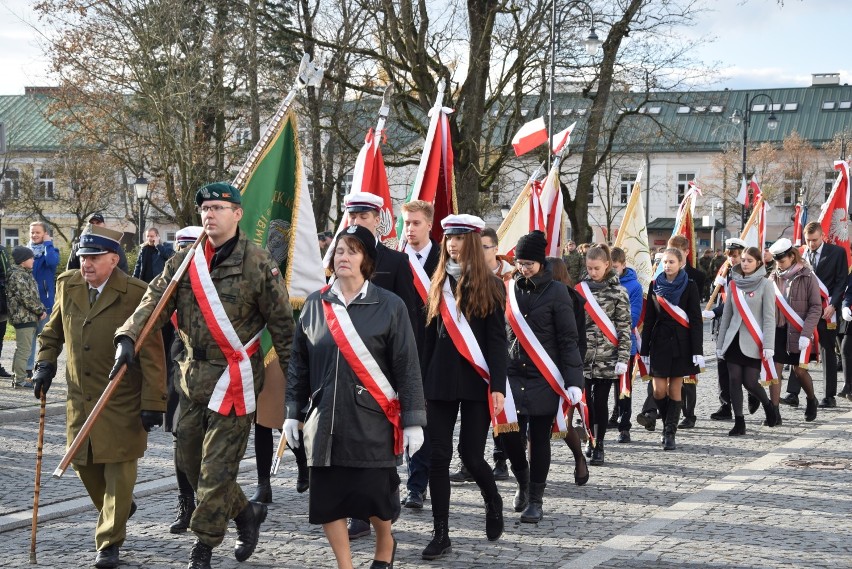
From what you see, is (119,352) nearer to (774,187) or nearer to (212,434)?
(212,434)

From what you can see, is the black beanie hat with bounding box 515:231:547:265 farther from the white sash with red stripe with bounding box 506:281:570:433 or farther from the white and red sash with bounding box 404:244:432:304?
the white and red sash with bounding box 404:244:432:304

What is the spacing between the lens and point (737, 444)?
445 inches

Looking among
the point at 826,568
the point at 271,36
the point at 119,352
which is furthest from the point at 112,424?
the point at 271,36

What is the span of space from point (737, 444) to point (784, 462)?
4.11ft

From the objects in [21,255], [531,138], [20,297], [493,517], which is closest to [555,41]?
[531,138]

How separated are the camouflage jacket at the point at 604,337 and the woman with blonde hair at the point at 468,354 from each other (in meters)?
3.40

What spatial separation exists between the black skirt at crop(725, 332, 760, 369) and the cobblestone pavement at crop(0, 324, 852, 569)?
1218 millimetres

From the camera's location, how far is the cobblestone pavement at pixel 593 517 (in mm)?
6527

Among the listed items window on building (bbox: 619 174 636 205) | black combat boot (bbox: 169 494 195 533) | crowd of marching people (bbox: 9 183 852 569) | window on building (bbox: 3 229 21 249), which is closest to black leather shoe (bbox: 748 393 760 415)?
crowd of marching people (bbox: 9 183 852 569)

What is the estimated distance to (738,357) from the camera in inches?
483

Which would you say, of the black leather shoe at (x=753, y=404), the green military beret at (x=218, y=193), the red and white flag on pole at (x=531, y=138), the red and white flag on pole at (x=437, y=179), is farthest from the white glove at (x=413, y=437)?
the red and white flag on pole at (x=531, y=138)

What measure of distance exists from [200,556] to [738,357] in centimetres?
761

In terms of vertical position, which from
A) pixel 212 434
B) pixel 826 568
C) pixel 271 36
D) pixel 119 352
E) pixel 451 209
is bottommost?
pixel 826 568

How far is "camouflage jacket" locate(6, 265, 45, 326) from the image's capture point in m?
14.8
